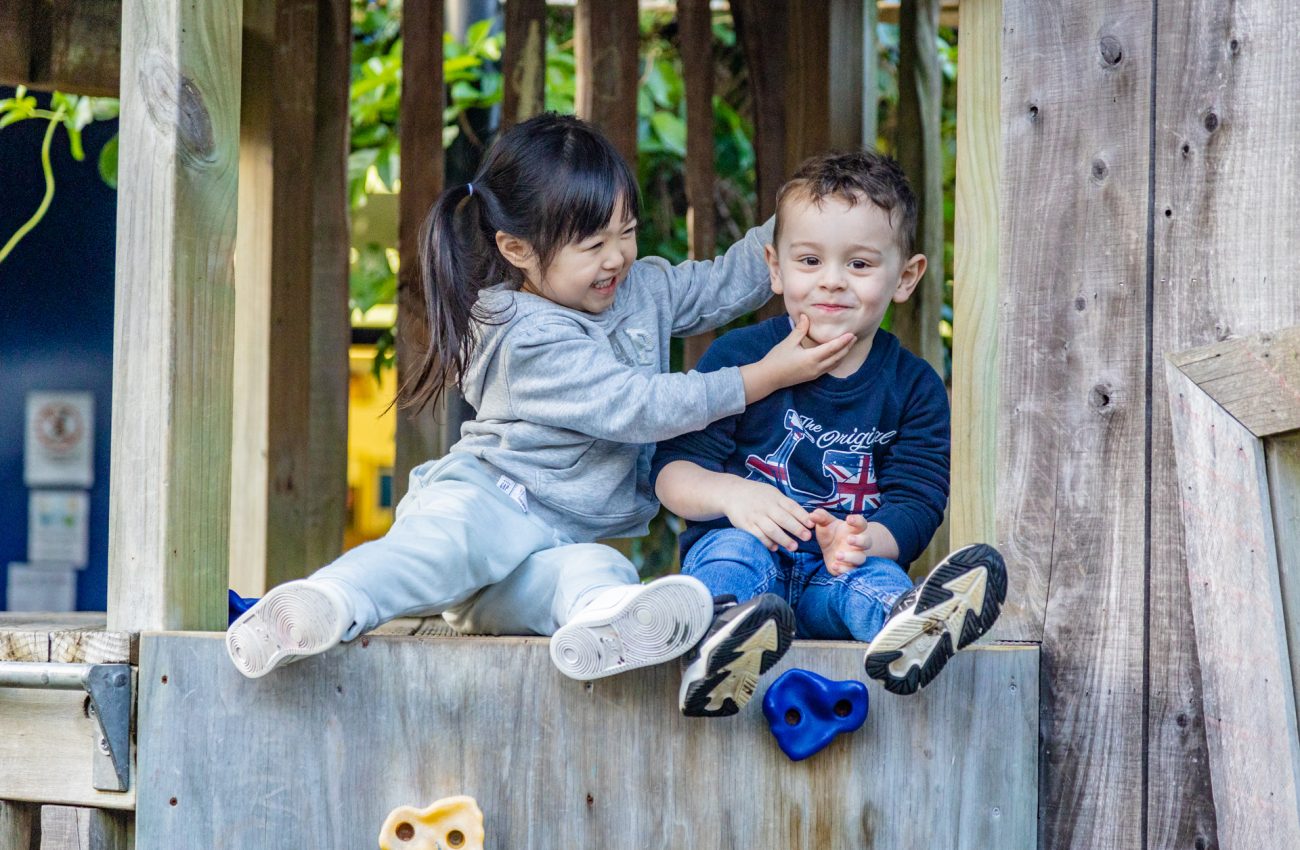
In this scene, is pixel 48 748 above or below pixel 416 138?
below

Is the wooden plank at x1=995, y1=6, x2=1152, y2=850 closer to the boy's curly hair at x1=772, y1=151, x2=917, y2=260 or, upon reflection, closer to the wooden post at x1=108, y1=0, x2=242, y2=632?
the boy's curly hair at x1=772, y1=151, x2=917, y2=260

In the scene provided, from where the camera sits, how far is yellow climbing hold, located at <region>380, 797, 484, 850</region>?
207 cm

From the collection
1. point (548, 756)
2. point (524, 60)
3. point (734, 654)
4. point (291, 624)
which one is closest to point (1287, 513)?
point (734, 654)

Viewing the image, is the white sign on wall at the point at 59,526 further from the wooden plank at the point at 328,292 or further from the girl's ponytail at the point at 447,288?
the girl's ponytail at the point at 447,288

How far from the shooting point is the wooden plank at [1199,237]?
6.56 ft

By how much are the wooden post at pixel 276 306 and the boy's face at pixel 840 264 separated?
1.77m

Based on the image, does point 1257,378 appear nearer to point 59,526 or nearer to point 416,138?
point 416,138

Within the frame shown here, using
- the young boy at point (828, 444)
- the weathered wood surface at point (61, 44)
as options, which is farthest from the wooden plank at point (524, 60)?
the young boy at point (828, 444)

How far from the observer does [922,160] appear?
12.9 ft

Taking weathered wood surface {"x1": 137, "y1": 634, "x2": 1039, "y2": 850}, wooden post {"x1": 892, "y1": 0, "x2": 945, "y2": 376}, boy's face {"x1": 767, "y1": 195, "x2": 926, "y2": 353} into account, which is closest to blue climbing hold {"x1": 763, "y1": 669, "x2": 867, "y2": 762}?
weathered wood surface {"x1": 137, "y1": 634, "x2": 1039, "y2": 850}

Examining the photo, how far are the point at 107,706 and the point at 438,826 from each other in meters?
0.54

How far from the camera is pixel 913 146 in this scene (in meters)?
3.95

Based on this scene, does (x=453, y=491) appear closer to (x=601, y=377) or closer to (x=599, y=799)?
(x=601, y=377)

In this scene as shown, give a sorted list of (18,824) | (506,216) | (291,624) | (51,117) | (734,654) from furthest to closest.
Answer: (51,117), (506,216), (18,824), (291,624), (734,654)
